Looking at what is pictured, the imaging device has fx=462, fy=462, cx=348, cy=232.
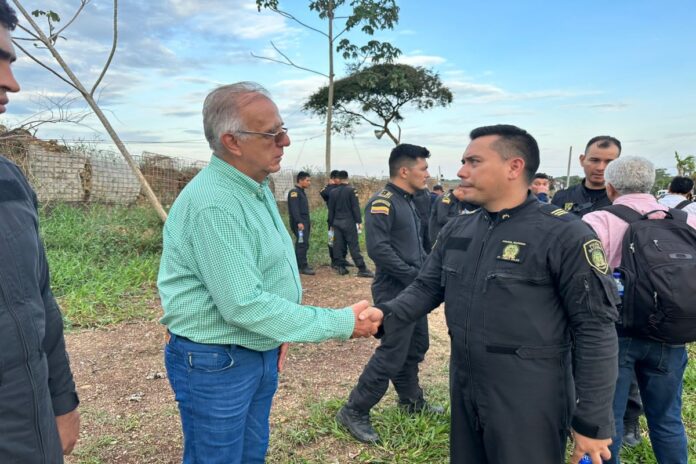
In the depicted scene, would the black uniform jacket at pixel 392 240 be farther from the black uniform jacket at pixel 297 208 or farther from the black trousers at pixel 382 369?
the black uniform jacket at pixel 297 208

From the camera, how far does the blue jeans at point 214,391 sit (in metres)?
1.77

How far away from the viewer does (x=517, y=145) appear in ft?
6.43

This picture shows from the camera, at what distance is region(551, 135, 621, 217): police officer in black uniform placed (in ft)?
11.8

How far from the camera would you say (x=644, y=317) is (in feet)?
7.28

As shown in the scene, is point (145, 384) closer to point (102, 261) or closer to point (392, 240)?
point (392, 240)

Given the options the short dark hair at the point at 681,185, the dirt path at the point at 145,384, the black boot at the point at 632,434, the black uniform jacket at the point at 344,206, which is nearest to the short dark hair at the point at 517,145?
the black boot at the point at 632,434

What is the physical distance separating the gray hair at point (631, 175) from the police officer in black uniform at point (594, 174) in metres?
1.12

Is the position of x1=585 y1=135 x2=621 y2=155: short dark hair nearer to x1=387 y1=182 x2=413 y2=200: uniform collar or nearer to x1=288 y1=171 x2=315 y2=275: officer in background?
x1=387 y1=182 x2=413 y2=200: uniform collar

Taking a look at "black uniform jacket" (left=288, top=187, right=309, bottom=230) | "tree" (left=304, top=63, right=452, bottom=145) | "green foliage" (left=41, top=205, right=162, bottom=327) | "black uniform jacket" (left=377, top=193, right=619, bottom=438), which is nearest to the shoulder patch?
"black uniform jacket" (left=377, top=193, right=619, bottom=438)

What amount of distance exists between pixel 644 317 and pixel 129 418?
338 centimetres

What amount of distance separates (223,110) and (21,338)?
40.5 inches

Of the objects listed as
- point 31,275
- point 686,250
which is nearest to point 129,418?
point 31,275

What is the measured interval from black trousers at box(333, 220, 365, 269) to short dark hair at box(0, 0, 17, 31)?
24.8 feet

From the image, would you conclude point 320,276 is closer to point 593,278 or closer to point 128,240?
point 128,240
